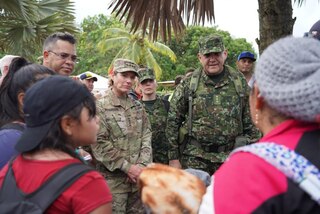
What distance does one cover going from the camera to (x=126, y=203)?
159 inches

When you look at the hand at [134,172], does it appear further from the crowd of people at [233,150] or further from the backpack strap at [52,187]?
the backpack strap at [52,187]

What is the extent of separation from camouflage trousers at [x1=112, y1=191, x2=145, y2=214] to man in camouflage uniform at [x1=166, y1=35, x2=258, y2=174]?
534 millimetres

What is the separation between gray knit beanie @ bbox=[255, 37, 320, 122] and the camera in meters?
1.30

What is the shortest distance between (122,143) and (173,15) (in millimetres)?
1476

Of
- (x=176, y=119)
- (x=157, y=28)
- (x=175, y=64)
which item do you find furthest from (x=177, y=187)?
(x=175, y=64)

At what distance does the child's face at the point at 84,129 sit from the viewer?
1.78 metres

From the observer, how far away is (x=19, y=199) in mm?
1618

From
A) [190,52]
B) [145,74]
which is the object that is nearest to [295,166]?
[145,74]

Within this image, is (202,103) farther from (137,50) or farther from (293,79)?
(137,50)

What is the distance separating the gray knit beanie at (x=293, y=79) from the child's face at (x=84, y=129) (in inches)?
29.9

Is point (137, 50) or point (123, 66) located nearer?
point (123, 66)

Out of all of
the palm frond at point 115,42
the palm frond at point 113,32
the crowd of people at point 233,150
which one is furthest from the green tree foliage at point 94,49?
the crowd of people at point 233,150

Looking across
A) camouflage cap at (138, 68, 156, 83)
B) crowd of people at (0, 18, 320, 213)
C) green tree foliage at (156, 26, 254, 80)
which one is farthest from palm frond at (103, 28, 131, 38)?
crowd of people at (0, 18, 320, 213)

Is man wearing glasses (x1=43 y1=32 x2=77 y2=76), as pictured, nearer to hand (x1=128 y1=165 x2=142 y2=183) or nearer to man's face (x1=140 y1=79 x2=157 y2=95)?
hand (x1=128 y1=165 x2=142 y2=183)
